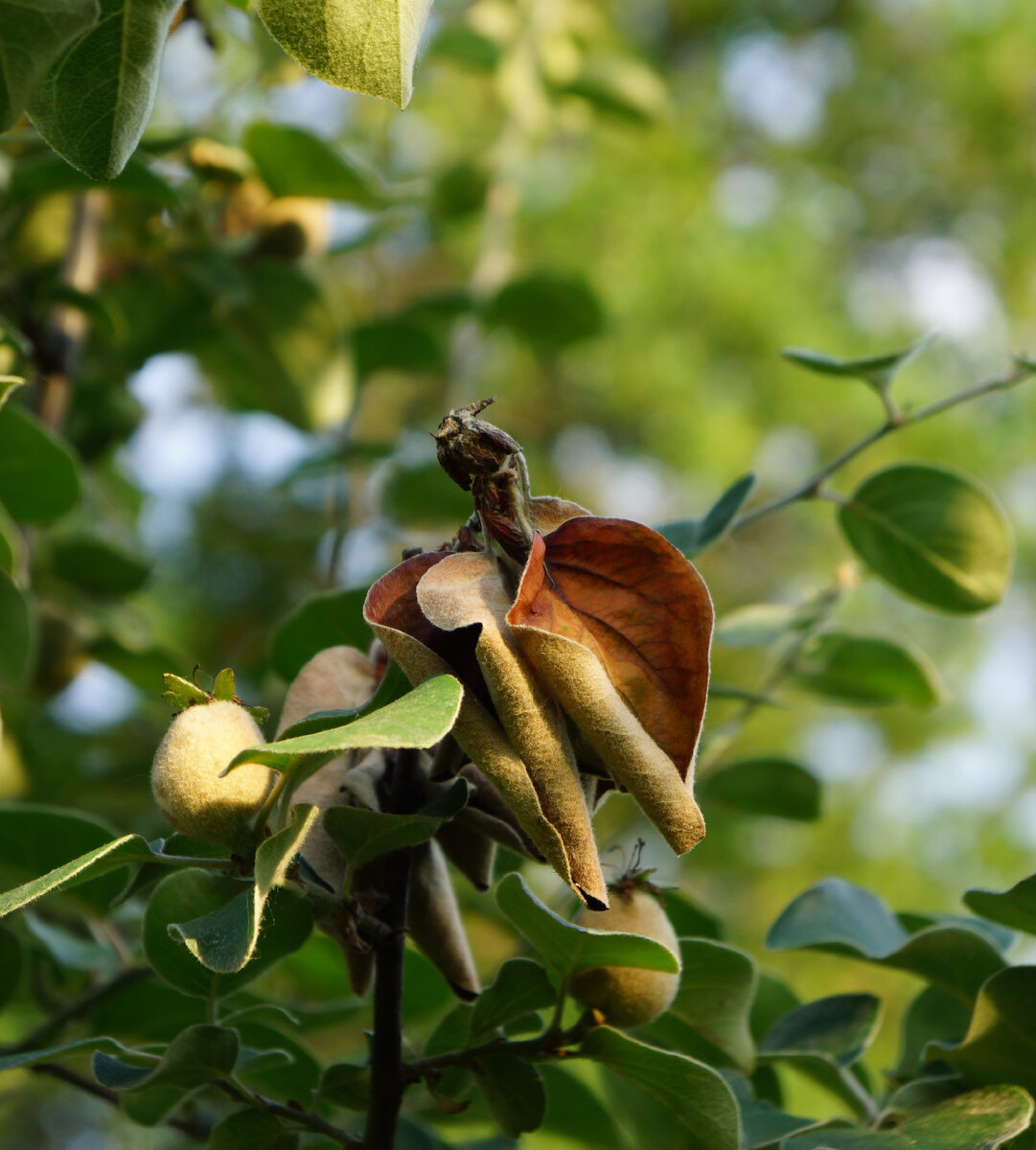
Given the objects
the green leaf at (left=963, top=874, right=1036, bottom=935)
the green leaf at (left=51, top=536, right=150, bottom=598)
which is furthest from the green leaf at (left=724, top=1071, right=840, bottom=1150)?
the green leaf at (left=51, top=536, right=150, bottom=598)

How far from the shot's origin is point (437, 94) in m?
4.23

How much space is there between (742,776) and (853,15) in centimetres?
616

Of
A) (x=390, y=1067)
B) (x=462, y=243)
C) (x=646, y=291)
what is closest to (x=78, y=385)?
(x=390, y=1067)

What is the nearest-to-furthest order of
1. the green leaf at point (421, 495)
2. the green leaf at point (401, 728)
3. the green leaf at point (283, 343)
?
the green leaf at point (401, 728) < the green leaf at point (283, 343) < the green leaf at point (421, 495)

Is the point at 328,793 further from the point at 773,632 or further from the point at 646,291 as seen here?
the point at 646,291

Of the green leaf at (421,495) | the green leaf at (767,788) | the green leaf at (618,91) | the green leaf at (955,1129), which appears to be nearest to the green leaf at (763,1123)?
the green leaf at (955,1129)

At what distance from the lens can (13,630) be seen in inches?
26.7

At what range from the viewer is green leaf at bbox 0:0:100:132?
388mm

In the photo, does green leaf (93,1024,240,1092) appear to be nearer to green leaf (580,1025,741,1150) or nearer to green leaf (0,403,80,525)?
green leaf (580,1025,741,1150)

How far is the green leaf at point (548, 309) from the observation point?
1.31m

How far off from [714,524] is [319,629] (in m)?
0.24

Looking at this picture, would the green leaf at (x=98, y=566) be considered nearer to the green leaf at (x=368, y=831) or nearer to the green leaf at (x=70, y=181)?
the green leaf at (x=70, y=181)

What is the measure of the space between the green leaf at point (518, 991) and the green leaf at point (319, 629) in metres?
0.20

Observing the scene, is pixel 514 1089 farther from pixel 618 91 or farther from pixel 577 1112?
pixel 618 91
